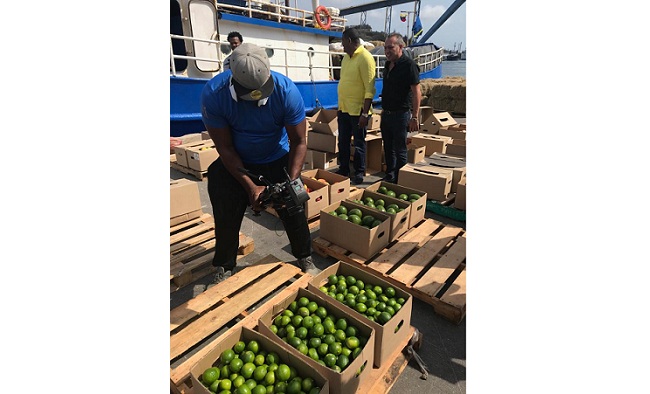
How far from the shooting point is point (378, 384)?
7.76ft

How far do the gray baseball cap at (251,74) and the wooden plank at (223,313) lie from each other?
1.67m

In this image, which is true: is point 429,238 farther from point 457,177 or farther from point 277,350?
point 277,350

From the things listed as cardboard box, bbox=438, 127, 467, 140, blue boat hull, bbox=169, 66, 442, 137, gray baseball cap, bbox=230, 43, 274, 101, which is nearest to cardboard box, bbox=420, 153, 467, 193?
cardboard box, bbox=438, 127, 467, 140

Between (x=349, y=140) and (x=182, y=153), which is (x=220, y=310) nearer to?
(x=349, y=140)

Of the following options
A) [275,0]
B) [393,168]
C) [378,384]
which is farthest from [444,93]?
[378,384]

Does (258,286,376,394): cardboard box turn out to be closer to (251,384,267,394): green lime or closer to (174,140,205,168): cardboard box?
(251,384,267,394): green lime

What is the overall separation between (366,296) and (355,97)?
12.5 ft

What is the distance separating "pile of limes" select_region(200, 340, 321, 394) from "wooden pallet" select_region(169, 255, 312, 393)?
28cm

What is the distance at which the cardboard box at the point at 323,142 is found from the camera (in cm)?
688

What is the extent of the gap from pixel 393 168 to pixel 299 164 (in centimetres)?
311

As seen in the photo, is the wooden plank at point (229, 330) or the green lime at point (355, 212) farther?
the green lime at point (355, 212)

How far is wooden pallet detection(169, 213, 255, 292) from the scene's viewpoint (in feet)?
11.5

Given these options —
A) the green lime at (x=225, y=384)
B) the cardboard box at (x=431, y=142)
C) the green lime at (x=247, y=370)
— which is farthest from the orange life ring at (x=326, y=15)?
the green lime at (x=225, y=384)

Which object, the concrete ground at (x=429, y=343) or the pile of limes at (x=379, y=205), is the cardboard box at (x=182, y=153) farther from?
the pile of limes at (x=379, y=205)
